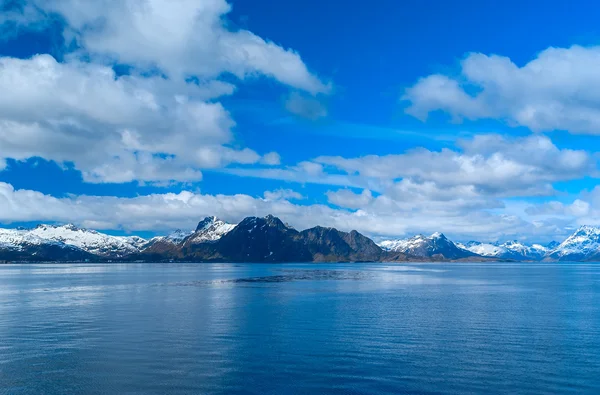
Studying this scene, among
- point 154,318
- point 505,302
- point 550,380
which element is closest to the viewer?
point 550,380

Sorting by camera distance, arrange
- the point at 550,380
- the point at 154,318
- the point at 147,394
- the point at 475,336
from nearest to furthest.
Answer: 1. the point at 147,394
2. the point at 550,380
3. the point at 475,336
4. the point at 154,318

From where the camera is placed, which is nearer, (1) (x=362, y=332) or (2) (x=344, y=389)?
(2) (x=344, y=389)

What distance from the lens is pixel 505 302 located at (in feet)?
352

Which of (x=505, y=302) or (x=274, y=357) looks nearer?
(x=274, y=357)

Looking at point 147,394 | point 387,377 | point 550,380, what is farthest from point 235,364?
point 550,380

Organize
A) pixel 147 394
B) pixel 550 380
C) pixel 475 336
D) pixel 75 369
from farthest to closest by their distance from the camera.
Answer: pixel 475 336 → pixel 75 369 → pixel 550 380 → pixel 147 394

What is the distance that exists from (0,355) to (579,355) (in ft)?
213

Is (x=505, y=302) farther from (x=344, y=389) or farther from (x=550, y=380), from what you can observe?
(x=344, y=389)

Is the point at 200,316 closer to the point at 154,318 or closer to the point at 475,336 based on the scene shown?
the point at 154,318

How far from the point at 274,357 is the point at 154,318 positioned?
3579cm

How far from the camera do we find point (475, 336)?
6525 centimetres

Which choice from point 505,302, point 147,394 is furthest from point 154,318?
point 505,302

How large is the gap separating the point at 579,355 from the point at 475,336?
13539mm

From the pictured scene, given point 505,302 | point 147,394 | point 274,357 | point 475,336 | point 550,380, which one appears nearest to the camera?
point 147,394
